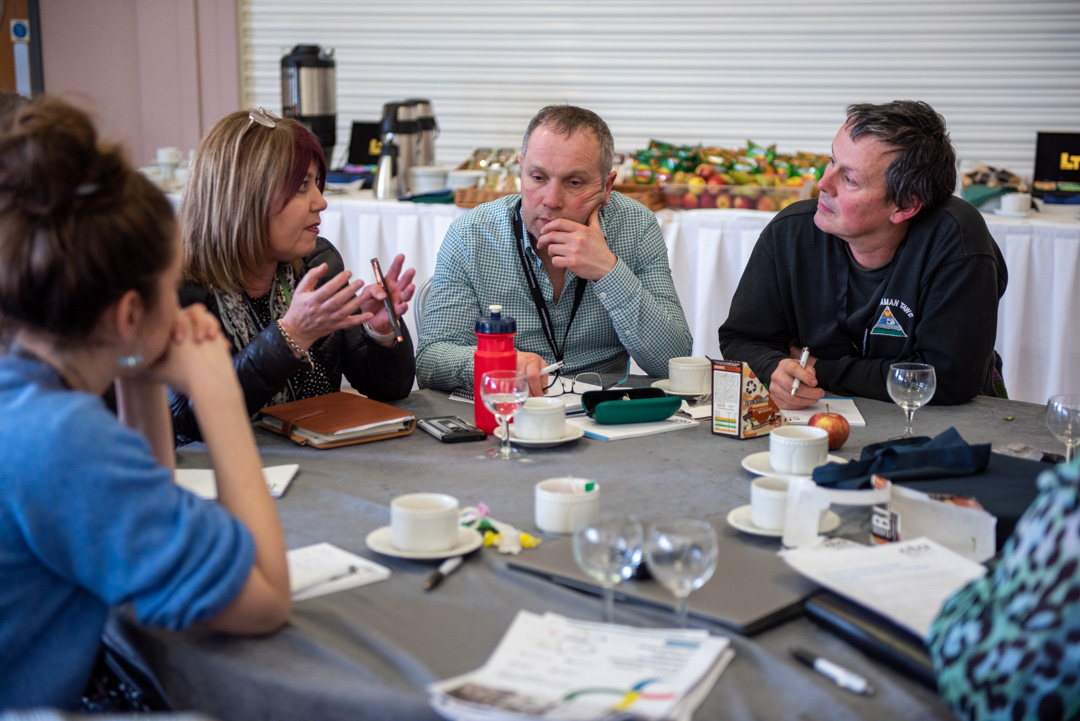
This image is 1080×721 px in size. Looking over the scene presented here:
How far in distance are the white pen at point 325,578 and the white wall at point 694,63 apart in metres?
4.57

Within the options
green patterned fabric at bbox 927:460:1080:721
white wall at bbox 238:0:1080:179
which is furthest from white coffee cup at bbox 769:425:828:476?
white wall at bbox 238:0:1080:179

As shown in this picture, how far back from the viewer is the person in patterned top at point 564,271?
2.47m

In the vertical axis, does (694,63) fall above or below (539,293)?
above

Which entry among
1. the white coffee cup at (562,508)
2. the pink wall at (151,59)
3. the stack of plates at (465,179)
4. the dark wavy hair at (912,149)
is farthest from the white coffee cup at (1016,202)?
the pink wall at (151,59)

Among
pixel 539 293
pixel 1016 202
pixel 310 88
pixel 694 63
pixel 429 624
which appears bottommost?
pixel 429 624

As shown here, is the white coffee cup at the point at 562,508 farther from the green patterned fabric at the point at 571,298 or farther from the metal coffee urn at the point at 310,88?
→ the metal coffee urn at the point at 310,88

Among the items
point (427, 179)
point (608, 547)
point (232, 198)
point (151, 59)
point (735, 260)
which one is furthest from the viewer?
point (151, 59)

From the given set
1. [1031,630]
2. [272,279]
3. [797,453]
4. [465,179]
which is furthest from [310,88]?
[1031,630]

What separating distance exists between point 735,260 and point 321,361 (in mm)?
2239

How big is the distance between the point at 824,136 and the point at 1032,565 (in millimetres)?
4735

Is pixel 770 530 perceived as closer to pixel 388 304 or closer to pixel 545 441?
pixel 545 441

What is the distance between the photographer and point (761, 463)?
175 cm

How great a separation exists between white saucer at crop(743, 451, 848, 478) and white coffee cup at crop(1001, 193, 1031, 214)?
256cm

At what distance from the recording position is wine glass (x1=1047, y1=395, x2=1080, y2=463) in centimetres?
177
